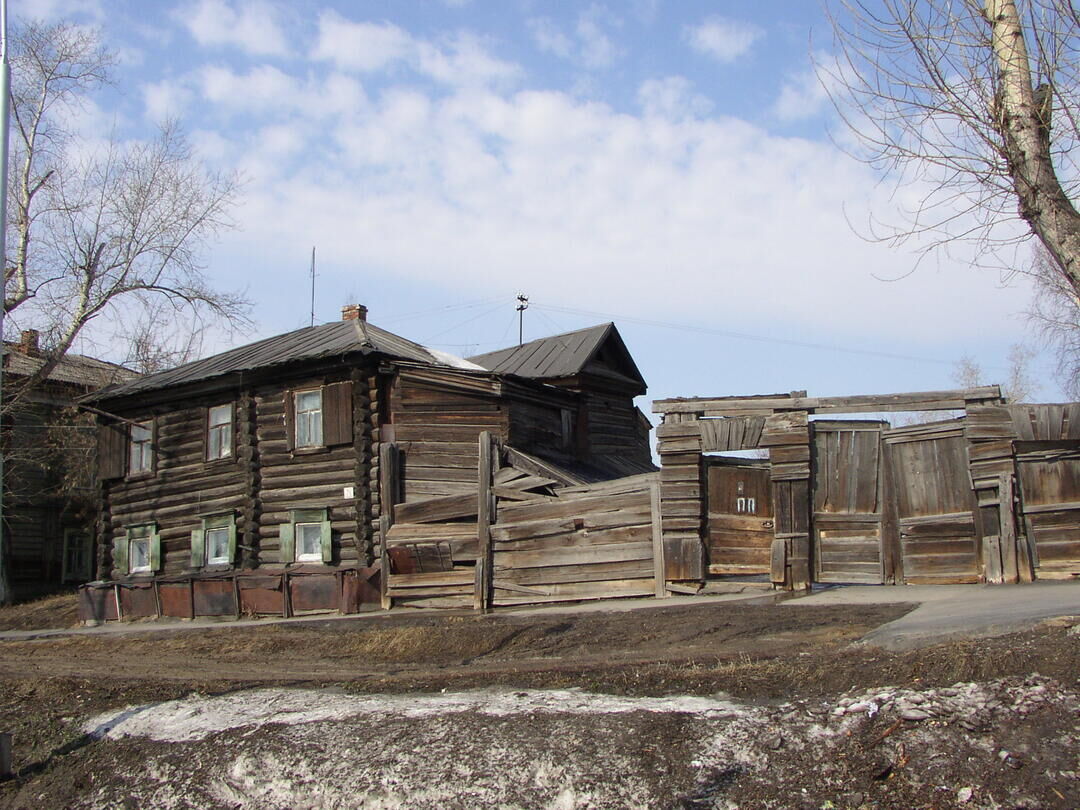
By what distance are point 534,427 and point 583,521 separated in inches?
304

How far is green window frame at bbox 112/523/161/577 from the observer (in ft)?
83.4

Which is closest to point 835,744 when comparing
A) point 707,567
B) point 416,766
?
point 416,766

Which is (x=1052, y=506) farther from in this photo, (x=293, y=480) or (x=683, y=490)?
(x=293, y=480)

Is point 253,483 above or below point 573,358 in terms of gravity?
below

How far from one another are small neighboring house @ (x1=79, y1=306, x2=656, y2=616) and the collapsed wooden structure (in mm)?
7634

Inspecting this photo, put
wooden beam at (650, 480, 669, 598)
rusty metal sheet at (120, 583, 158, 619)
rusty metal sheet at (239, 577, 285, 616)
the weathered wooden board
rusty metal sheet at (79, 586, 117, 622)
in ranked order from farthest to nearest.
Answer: rusty metal sheet at (79, 586, 117, 622) → rusty metal sheet at (120, 583, 158, 619) → rusty metal sheet at (239, 577, 285, 616) → wooden beam at (650, 480, 669, 598) → the weathered wooden board

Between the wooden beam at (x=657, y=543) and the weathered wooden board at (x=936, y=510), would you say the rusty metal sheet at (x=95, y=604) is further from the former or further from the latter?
the weathered wooden board at (x=936, y=510)

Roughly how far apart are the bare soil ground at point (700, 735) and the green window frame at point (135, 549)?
15.3 metres

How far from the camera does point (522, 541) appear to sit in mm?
17250

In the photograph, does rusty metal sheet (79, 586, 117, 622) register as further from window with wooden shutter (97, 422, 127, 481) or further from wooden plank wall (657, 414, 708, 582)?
wooden plank wall (657, 414, 708, 582)

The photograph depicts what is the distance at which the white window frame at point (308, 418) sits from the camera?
22.5 metres

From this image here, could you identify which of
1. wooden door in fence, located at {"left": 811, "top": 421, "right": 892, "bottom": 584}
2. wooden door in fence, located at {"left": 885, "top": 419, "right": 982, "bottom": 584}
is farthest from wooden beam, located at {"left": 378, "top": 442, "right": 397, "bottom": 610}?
wooden door in fence, located at {"left": 885, "top": 419, "right": 982, "bottom": 584}

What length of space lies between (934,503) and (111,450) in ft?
71.0

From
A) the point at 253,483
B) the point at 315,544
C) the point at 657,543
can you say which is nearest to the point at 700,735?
the point at 657,543
